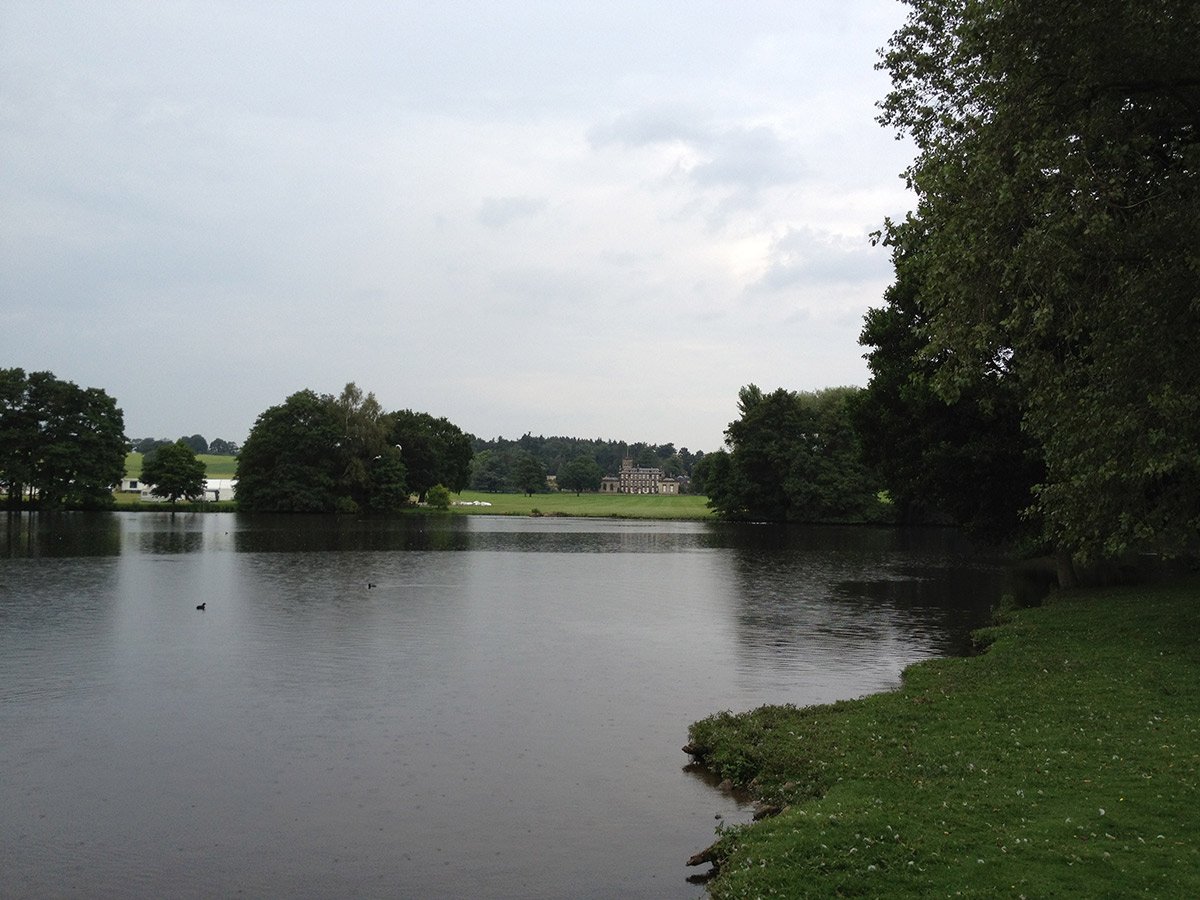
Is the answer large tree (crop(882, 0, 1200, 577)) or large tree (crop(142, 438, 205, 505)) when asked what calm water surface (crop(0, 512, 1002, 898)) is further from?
large tree (crop(142, 438, 205, 505))

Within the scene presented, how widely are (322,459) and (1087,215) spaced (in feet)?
417

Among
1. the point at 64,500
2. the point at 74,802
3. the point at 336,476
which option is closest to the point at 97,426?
the point at 64,500

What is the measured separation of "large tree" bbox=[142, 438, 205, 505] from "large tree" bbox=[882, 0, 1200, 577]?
13205cm

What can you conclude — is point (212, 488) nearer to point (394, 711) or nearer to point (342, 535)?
point (342, 535)

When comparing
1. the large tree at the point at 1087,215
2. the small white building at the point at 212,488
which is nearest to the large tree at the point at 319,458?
the small white building at the point at 212,488

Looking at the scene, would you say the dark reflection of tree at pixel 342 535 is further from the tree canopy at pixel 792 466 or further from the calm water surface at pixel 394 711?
the tree canopy at pixel 792 466

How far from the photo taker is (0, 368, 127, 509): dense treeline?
361ft

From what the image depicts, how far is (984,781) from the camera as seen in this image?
13.0m

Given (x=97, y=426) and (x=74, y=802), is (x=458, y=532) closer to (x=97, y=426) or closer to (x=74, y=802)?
(x=97, y=426)

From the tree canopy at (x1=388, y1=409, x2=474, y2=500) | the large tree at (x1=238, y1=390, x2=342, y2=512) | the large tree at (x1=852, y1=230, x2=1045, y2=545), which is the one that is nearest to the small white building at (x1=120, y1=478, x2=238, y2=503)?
the tree canopy at (x1=388, y1=409, x2=474, y2=500)

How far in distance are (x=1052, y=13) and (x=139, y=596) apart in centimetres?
3816

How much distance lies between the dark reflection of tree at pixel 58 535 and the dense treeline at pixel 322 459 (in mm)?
25645

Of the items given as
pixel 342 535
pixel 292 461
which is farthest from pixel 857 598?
pixel 292 461

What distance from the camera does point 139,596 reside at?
38688mm
